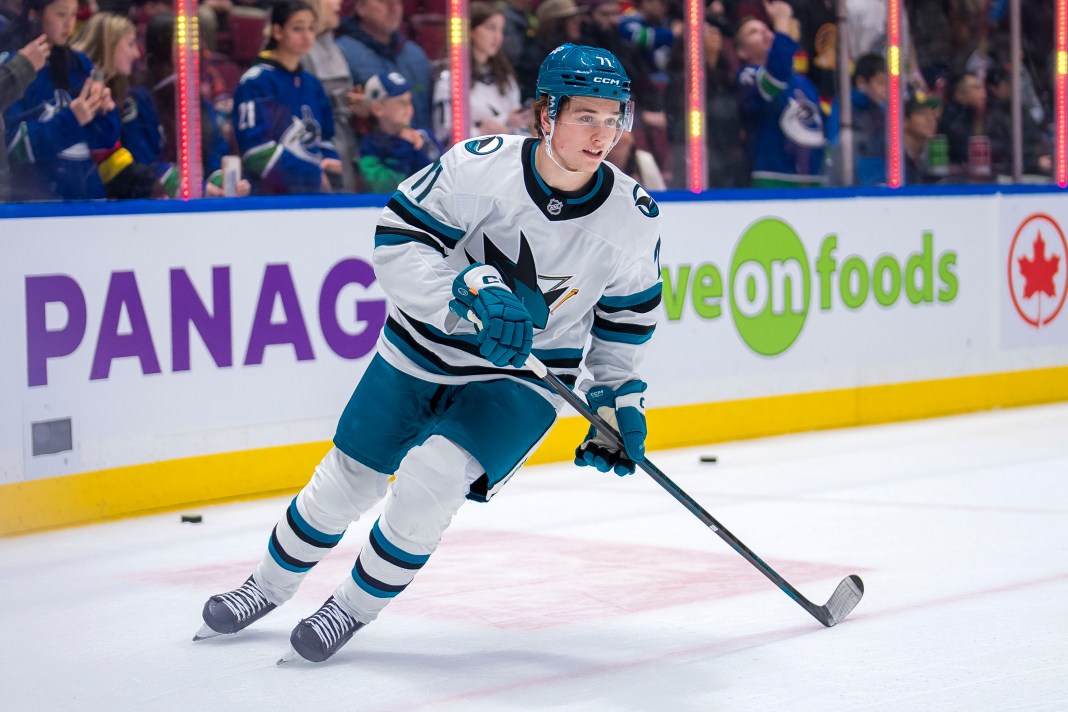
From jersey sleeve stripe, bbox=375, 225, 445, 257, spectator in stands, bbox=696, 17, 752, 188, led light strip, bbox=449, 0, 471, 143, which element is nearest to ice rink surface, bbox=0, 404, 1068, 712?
jersey sleeve stripe, bbox=375, 225, 445, 257

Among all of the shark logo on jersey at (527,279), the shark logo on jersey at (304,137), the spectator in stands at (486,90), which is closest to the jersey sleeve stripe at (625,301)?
the shark logo on jersey at (527,279)

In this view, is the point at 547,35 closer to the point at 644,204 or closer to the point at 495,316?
the point at 644,204

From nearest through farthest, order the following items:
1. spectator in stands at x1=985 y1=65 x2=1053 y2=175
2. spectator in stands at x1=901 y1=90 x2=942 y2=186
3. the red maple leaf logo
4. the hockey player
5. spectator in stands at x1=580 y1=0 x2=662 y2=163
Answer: the hockey player → spectator in stands at x1=580 y1=0 x2=662 y2=163 → spectator in stands at x1=901 y1=90 x2=942 y2=186 → the red maple leaf logo → spectator in stands at x1=985 y1=65 x2=1053 y2=175

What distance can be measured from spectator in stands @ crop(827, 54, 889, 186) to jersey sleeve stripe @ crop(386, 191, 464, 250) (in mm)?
4100

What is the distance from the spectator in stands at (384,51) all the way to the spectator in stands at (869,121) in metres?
1.98

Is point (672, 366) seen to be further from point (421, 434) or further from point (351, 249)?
point (421, 434)

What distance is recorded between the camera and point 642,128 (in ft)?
20.5

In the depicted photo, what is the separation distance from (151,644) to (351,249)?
2214 mm

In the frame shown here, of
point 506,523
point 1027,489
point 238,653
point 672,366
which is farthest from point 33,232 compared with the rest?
point 1027,489

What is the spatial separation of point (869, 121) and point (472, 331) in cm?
437

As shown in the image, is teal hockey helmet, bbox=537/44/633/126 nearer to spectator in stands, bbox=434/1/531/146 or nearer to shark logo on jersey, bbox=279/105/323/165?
shark logo on jersey, bbox=279/105/323/165

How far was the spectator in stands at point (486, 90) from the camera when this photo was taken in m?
5.67

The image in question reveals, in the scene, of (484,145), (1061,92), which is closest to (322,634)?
(484,145)

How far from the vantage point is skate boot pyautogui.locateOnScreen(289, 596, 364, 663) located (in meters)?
2.89
